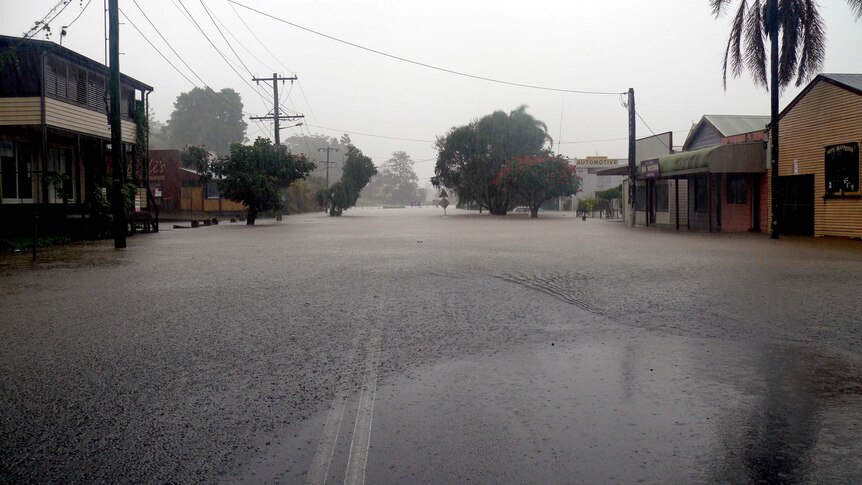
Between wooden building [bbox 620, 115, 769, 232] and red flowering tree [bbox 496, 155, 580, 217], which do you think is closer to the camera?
wooden building [bbox 620, 115, 769, 232]

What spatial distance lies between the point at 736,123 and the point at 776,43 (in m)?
11.1

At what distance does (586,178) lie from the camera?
81.1 meters

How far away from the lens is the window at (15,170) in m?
25.3

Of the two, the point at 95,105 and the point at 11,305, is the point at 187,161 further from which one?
the point at 11,305

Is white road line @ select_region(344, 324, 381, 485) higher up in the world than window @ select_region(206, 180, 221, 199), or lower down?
lower down

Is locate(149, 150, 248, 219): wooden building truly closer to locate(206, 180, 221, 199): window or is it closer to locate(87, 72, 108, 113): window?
locate(206, 180, 221, 199): window

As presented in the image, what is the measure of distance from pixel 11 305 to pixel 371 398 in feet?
23.3

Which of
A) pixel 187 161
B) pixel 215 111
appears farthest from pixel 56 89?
pixel 215 111

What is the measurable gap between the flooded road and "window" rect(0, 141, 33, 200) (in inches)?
633

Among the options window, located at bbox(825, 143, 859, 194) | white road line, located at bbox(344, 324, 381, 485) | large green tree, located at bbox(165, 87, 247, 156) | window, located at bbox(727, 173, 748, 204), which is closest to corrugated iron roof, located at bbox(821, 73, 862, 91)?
window, located at bbox(825, 143, 859, 194)

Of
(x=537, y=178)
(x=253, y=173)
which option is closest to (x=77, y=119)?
(x=253, y=173)

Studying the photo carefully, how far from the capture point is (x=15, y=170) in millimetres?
25391

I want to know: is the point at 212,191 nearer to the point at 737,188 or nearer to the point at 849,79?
the point at 737,188

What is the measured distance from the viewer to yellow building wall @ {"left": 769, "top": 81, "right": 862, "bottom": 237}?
2278 cm
